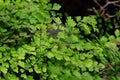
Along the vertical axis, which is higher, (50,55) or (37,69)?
(50,55)

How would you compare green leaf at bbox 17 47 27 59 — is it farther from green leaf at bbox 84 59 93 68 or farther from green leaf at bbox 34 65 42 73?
green leaf at bbox 84 59 93 68

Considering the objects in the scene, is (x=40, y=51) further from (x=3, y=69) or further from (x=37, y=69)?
(x=3, y=69)

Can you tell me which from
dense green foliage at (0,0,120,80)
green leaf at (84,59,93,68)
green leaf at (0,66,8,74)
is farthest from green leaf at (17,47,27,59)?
green leaf at (84,59,93,68)

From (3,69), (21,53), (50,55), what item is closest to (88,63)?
(50,55)

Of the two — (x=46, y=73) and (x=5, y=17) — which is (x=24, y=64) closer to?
(x=46, y=73)

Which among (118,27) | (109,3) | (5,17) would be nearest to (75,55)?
(5,17)

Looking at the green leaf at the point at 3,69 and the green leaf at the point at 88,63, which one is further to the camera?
the green leaf at the point at 88,63

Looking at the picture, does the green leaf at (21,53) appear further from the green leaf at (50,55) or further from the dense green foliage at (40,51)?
the green leaf at (50,55)

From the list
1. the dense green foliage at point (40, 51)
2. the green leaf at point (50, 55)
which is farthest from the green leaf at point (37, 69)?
the green leaf at point (50, 55)
